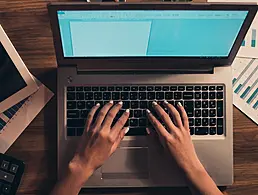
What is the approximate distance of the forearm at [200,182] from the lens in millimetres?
860

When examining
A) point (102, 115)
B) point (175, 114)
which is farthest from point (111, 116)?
point (175, 114)

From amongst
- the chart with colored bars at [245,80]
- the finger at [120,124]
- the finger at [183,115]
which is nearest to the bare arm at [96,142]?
the finger at [120,124]

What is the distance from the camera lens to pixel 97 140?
87 cm

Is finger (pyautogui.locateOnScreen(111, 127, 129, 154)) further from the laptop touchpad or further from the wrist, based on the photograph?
the wrist

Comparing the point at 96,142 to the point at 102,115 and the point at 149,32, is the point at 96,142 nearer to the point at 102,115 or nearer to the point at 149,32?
the point at 102,115

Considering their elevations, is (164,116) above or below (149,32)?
below

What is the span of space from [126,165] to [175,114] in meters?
0.14

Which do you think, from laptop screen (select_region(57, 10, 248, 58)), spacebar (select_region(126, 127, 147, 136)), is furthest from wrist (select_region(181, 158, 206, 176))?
laptop screen (select_region(57, 10, 248, 58))

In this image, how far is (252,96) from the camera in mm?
925

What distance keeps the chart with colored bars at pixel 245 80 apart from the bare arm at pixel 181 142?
134 mm

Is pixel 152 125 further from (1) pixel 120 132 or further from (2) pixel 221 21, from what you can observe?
(2) pixel 221 21

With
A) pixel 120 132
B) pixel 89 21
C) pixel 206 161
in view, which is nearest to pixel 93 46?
pixel 89 21

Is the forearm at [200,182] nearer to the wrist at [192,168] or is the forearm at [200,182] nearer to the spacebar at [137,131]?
the wrist at [192,168]

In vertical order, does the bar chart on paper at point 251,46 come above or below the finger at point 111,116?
above
